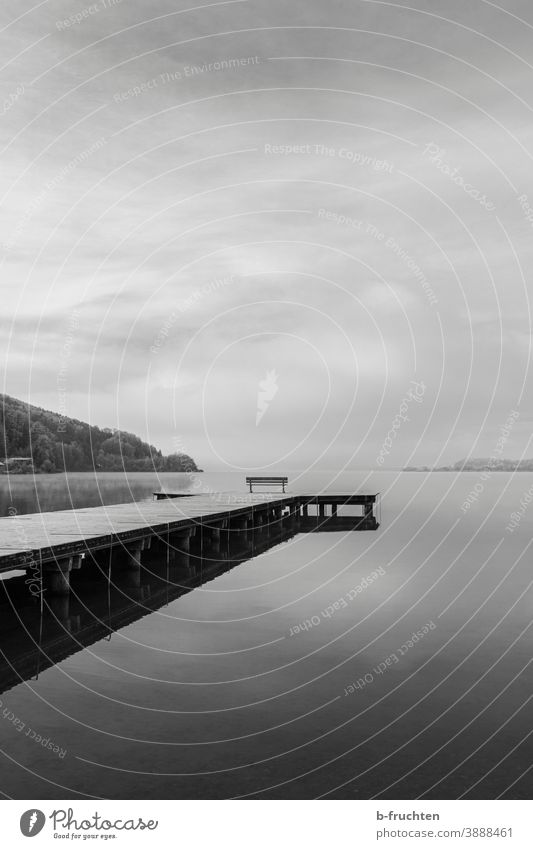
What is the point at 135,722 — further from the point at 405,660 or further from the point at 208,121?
the point at 208,121

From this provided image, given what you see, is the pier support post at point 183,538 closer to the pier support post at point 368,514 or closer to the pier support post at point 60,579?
the pier support post at point 60,579

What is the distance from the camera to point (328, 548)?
107ft

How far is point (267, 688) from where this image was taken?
11953 mm
